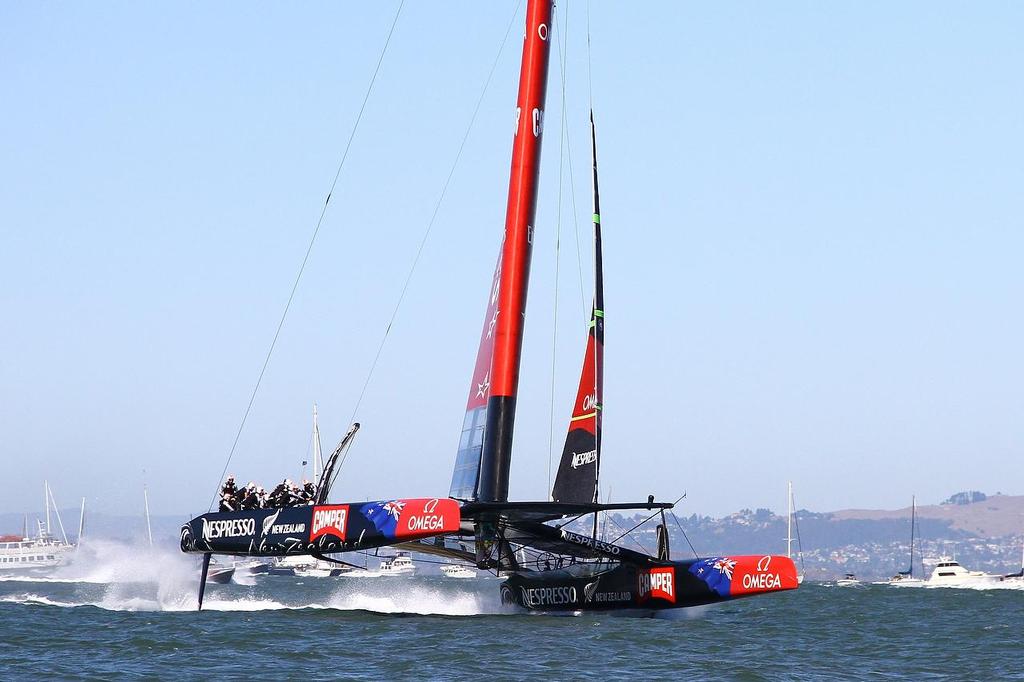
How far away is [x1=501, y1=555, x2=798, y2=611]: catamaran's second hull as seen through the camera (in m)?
21.1

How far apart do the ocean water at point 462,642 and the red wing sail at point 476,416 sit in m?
2.19

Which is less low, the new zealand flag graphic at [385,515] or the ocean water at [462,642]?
the new zealand flag graphic at [385,515]

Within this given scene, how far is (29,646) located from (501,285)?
8773mm

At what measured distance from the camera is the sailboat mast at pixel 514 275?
21281 mm

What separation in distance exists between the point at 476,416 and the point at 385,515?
3.40m

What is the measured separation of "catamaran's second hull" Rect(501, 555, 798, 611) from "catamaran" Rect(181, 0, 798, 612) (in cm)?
2

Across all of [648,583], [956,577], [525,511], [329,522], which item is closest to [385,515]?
[329,522]

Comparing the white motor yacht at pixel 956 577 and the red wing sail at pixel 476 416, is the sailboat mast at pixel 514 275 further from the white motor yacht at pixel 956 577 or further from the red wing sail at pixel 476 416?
the white motor yacht at pixel 956 577

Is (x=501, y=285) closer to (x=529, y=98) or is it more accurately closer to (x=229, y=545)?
(x=529, y=98)

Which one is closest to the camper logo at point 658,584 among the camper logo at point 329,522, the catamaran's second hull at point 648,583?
the catamaran's second hull at point 648,583

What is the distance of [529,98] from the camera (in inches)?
879

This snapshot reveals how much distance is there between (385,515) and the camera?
19.4 metres

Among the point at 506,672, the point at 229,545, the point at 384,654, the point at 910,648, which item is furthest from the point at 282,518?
the point at 910,648

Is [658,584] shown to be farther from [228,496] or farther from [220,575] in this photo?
[220,575]
